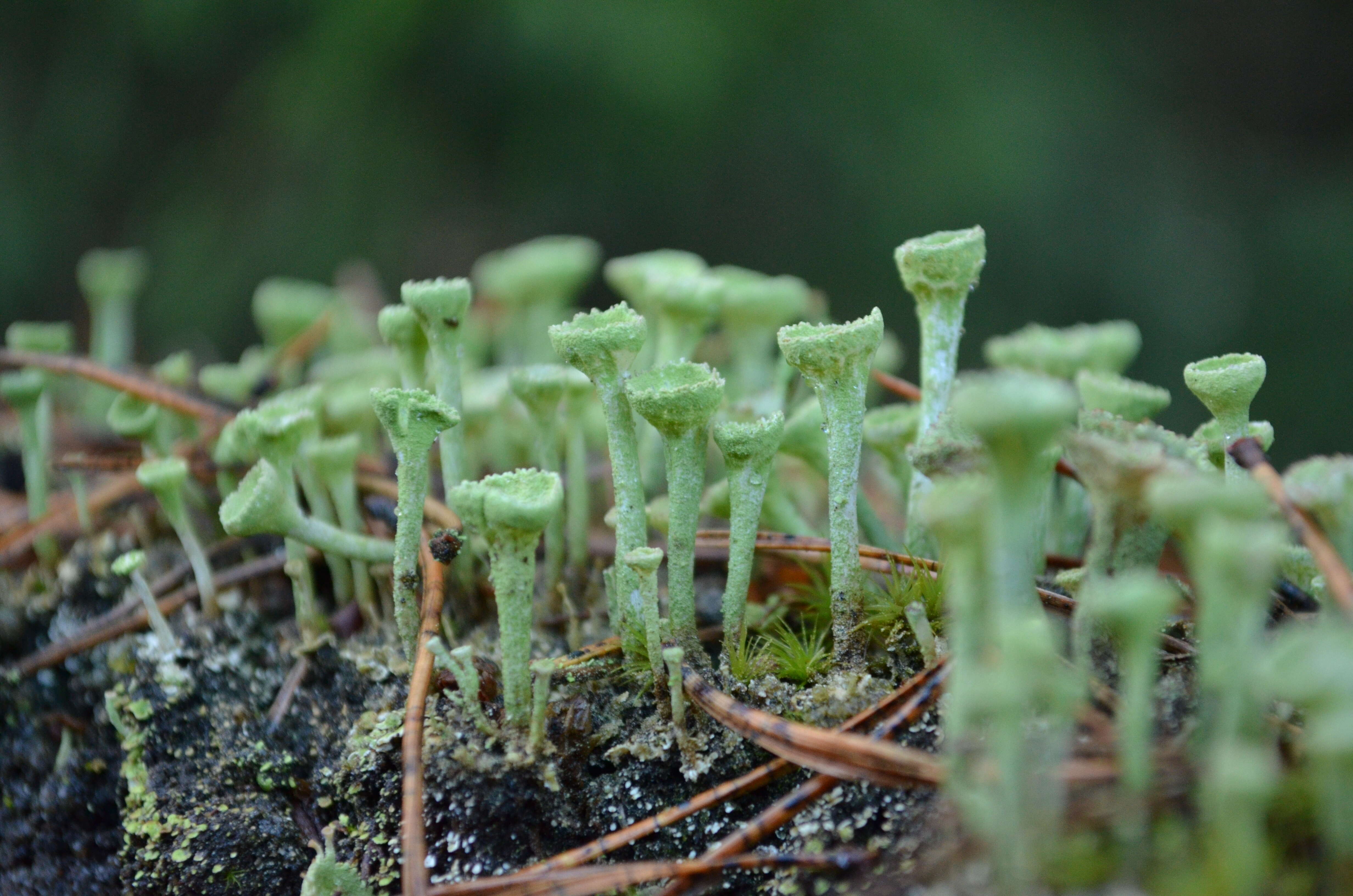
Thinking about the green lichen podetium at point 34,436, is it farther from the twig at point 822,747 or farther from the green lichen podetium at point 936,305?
the green lichen podetium at point 936,305

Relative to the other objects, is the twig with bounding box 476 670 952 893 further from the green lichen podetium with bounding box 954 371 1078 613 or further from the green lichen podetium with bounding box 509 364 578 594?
the green lichen podetium with bounding box 509 364 578 594

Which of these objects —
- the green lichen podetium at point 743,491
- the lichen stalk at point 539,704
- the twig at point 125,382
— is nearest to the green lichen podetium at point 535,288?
the twig at point 125,382

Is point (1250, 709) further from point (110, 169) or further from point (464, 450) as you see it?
point (110, 169)

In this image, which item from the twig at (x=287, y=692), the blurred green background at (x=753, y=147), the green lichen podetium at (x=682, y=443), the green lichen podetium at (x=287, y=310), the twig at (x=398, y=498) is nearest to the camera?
the green lichen podetium at (x=682, y=443)

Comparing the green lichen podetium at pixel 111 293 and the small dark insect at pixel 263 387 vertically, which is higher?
the green lichen podetium at pixel 111 293

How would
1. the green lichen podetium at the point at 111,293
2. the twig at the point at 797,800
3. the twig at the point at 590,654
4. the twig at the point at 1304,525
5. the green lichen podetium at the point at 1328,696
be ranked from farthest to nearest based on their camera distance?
the green lichen podetium at the point at 111,293, the twig at the point at 590,654, the twig at the point at 797,800, the twig at the point at 1304,525, the green lichen podetium at the point at 1328,696

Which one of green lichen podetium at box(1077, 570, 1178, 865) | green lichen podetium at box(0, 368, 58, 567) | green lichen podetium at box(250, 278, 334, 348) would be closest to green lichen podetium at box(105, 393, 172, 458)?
green lichen podetium at box(0, 368, 58, 567)

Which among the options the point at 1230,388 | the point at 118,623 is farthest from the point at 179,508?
the point at 1230,388
